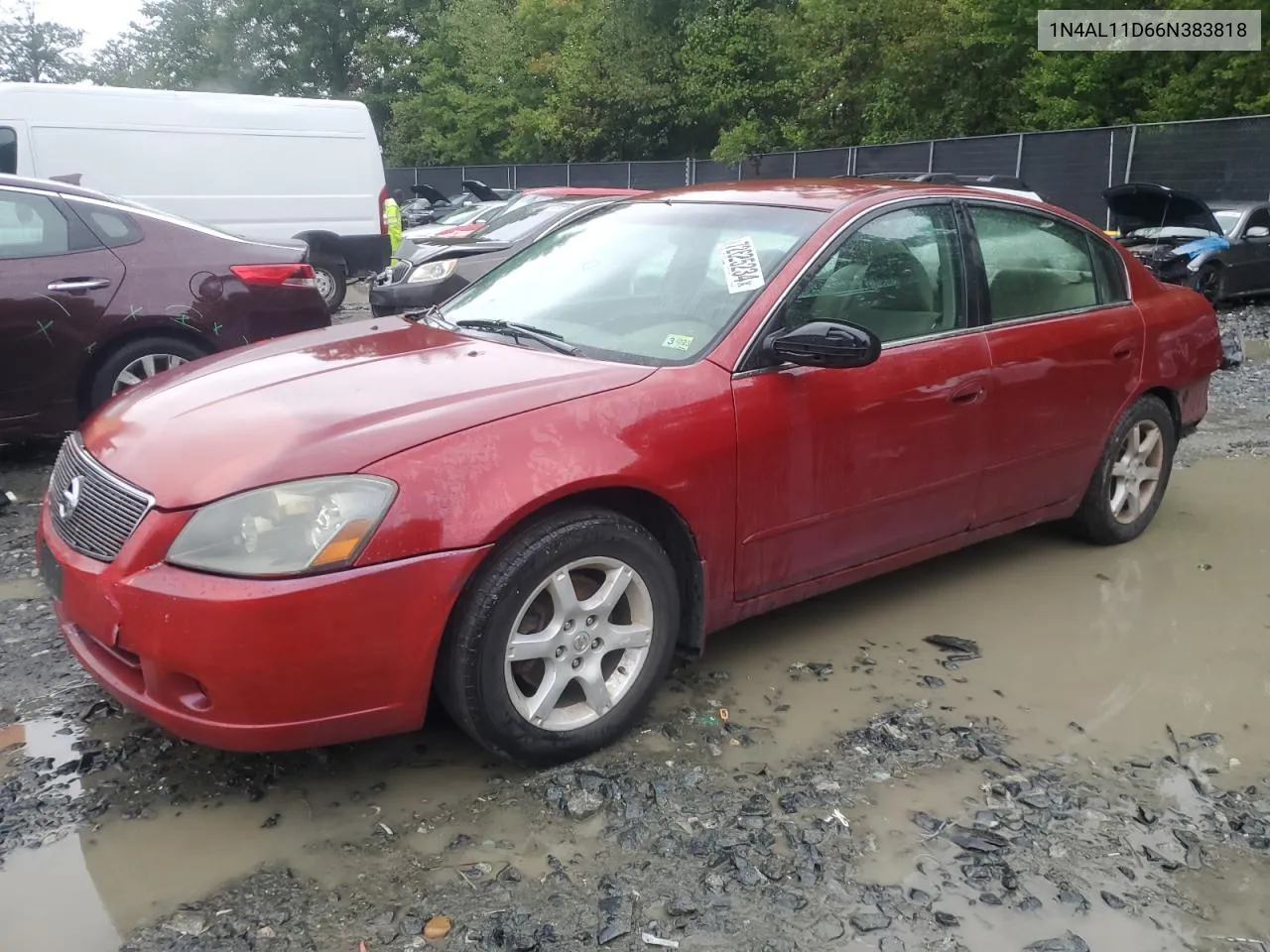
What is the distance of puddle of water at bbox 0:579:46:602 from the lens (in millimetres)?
4242

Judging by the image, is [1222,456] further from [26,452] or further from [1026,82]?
[1026,82]

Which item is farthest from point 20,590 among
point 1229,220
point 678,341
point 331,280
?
point 1229,220

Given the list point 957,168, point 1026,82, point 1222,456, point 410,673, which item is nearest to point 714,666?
point 410,673

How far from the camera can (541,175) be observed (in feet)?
108

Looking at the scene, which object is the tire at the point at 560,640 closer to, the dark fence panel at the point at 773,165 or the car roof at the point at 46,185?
the car roof at the point at 46,185

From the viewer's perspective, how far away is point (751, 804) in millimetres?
2875

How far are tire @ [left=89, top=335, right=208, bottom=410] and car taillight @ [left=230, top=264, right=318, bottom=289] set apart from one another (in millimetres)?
477

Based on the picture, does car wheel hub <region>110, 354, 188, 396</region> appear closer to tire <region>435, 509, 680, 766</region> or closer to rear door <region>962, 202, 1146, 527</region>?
tire <region>435, 509, 680, 766</region>

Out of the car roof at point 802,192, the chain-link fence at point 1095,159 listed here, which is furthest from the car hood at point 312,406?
the chain-link fence at point 1095,159

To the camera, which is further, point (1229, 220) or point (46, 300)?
point (1229, 220)

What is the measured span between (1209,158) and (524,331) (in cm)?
1719

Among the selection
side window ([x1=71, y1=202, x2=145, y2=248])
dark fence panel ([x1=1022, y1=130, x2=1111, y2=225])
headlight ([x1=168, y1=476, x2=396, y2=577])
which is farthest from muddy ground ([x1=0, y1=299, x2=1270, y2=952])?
dark fence panel ([x1=1022, y1=130, x2=1111, y2=225])

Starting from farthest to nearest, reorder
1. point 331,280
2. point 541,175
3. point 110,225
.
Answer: point 541,175 → point 331,280 → point 110,225

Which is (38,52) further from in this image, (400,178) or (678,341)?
(678,341)
